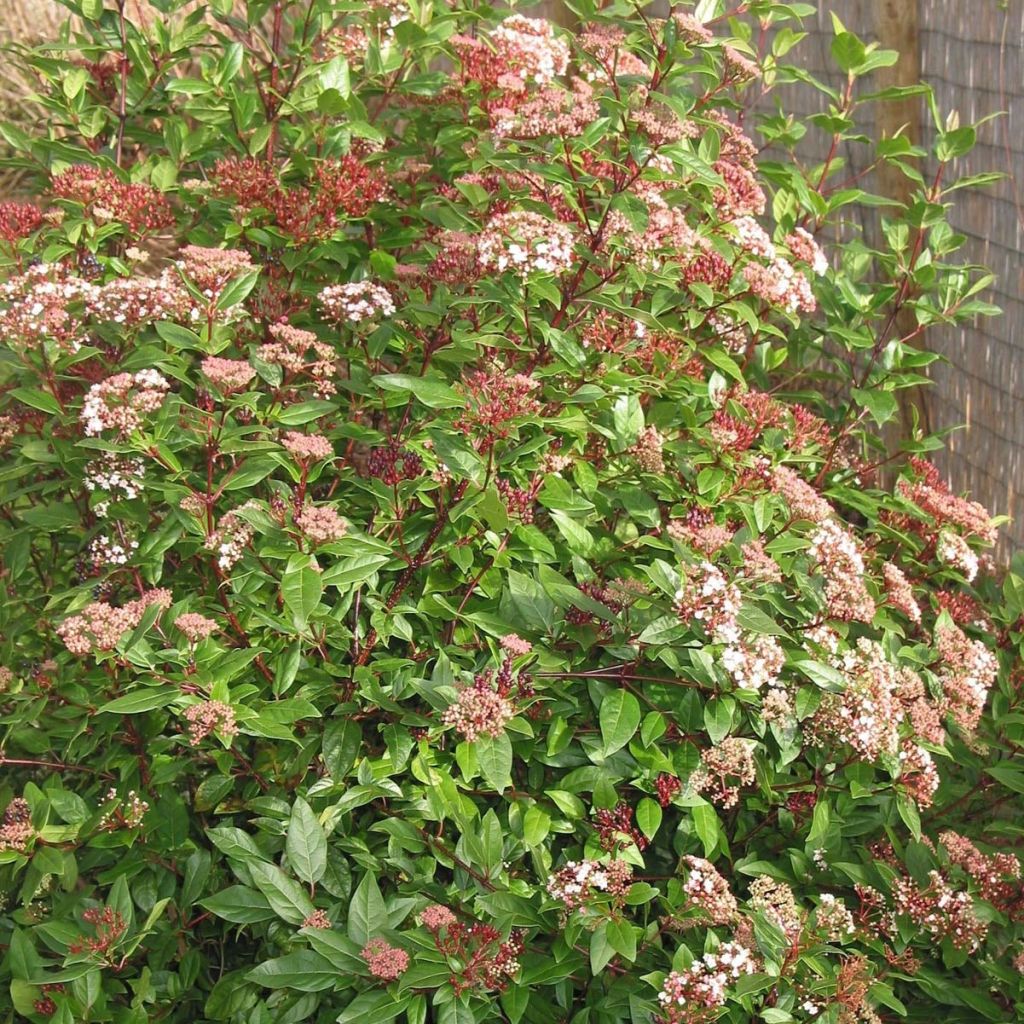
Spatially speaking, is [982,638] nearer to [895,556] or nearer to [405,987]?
[895,556]

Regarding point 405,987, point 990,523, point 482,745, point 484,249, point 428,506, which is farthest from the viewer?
point 990,523

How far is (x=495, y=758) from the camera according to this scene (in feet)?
7.15

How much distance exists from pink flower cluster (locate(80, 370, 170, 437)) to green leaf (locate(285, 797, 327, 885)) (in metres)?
0.75

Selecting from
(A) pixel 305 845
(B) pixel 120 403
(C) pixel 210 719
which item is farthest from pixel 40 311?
(A) pixel 305 845

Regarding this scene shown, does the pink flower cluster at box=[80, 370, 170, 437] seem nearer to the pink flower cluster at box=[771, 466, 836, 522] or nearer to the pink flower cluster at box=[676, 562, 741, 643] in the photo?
the pink flower cluster at box=[676, 562, 741, 643]

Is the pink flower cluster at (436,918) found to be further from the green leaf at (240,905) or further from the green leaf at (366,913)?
the green leaf at (240,905)

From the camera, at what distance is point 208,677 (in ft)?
7.26

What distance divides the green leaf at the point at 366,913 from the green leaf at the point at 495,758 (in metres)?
0.27

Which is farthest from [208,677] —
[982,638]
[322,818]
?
[982,638]

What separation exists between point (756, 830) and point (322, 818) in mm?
911

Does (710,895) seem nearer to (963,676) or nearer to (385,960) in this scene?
(385,960)

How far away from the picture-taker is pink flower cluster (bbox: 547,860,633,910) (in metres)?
2.12

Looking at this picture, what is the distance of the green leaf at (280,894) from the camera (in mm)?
2162

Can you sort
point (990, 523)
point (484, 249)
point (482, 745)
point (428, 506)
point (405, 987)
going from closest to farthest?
point (405, 987) → point (482, 745) → point (484, 249) → point (428, 506) → point (990, 523)
